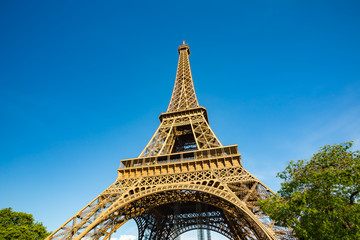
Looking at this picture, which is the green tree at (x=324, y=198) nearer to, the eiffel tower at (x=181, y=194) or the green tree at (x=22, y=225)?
the eiffel tower at (x=181, y=194)

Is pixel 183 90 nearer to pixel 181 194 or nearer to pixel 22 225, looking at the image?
pixel 181 194

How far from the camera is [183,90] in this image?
30812 millimetres

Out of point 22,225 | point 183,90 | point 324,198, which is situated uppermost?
point 183,90

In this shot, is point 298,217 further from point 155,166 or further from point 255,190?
point 155,166

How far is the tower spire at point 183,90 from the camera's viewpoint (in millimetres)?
28312

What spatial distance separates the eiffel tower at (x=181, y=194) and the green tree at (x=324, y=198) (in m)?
2.66

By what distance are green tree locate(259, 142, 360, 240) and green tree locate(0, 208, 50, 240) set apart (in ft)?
73.5

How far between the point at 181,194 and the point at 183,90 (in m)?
16.7

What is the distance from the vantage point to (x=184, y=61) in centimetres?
3731

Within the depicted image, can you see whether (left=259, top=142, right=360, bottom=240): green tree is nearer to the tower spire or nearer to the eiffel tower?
the eiffel tower

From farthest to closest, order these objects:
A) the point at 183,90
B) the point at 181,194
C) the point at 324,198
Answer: the point at 183,90, the point at 181,194, the point at 324,198

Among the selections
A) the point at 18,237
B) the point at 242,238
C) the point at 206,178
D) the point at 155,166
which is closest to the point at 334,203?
the point at 206,178

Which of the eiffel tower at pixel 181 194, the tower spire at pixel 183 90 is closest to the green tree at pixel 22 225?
the eiffel tower at pixel 181 194

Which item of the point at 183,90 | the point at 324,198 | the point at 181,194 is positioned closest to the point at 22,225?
the point at 181,194
